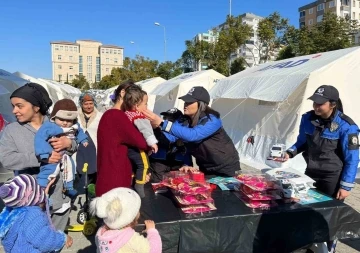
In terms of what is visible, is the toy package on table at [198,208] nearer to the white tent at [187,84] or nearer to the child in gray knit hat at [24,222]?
the child in gray knit hat at [24,222]

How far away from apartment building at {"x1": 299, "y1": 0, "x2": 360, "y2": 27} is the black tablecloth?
64980 millimetres

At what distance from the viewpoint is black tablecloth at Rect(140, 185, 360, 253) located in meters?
2.18

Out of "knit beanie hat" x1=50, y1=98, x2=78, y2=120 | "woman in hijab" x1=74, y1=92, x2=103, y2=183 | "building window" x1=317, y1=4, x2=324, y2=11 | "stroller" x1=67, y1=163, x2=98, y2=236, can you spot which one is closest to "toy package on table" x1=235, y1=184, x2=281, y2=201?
"knit beanie hat" x1=50, y1=98, x2=78, y2=120

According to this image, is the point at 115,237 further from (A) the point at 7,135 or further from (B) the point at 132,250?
(A) the point at 7,135

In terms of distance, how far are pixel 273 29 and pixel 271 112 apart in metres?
19.9

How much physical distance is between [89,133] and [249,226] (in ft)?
10.1

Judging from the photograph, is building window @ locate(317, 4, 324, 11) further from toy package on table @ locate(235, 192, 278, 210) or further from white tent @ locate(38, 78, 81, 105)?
toy package on table @ locate(235, 192, 278, 210)

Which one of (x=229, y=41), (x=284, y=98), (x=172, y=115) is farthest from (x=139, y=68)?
(x=172, y=115)

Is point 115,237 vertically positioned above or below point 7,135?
below

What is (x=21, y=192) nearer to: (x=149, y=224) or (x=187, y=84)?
(x=149, y=224)

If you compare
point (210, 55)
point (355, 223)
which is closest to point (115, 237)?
point (355, 223)

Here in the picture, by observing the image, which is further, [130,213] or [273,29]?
[273,29]

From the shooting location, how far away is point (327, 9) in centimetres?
6184

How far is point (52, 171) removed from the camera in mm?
2352
